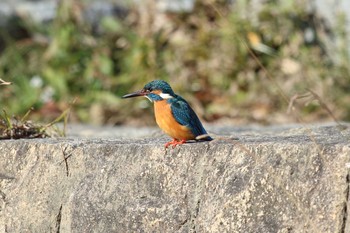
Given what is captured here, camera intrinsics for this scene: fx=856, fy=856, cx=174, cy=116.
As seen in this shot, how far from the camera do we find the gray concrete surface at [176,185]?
11.1 feet

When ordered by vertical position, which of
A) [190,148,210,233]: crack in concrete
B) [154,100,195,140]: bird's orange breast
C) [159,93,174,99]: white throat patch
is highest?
[159,93,174,99]: white throat patch

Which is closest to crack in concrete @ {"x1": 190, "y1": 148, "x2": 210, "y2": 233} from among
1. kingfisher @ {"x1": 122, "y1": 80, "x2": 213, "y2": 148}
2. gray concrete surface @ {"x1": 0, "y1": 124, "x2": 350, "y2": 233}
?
gray concrete surface @ {"x1": 0, "y1": 124, "x2": 350, "y2": 233}

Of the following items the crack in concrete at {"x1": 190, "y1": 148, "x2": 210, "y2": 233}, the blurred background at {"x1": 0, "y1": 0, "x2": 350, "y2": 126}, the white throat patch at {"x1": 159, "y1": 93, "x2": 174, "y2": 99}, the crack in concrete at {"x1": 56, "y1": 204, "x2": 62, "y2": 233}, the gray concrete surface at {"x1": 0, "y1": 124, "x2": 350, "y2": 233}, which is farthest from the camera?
the blurred background at {"x1": 0, "y1": 0, "x2": 350, "y2": 126}

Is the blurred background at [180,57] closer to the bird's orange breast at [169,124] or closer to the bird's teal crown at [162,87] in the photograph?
the bird's teal crown at [162,87]

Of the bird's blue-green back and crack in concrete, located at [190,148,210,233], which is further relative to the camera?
the bird's blue-green back

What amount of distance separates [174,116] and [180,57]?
4.84 m

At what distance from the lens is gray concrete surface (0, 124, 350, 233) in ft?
11.1

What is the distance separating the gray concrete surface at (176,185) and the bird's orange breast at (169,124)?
0.33 ft

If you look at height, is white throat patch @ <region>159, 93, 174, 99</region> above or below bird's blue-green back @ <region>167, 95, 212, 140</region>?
above

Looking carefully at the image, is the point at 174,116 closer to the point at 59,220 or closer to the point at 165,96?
the point at 165,96

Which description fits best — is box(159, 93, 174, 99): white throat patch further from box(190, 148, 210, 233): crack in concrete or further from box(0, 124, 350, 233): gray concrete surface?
box(190, 148, 210, 233): crack in concrete

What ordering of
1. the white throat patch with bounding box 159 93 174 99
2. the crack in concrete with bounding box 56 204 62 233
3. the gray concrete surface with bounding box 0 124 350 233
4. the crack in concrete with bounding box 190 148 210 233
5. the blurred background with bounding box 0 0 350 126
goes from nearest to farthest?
the gray concrete surface with bounding box 0 124 350 233, the crack in concrete with bounding box 190 148 210 233, the crack in concrete with bounding box 56 204 62 233, the white throat patch with bounding box 159 93 174 99, the blurred background with bounding box 0 0 350 126

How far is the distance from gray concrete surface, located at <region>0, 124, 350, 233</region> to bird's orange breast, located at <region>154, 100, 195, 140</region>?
4.0 inches

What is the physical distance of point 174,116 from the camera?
3998 millimetres
